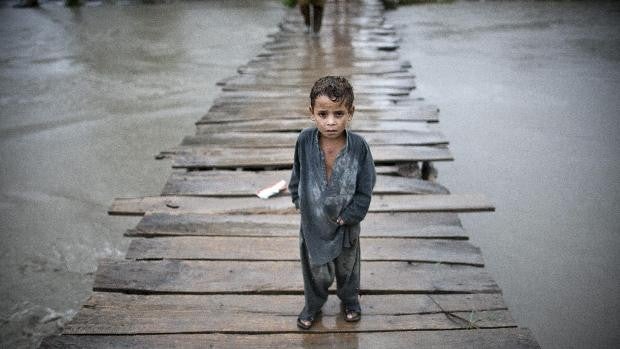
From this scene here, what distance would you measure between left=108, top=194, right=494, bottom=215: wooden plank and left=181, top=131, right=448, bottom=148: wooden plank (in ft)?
2.96

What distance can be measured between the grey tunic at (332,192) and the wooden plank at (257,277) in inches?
25.2

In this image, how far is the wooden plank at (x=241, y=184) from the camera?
10.2 ft

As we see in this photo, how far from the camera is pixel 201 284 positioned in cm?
228

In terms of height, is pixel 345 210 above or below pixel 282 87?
above

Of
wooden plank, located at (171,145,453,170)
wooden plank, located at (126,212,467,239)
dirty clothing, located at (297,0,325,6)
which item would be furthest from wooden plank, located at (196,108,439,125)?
dirty clothing, located at (297,0,325,6)

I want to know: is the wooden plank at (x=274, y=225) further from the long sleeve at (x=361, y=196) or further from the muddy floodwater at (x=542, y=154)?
the long sleeve at (x=361, y=196)

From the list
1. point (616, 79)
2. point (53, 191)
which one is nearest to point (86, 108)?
point (53, 191)

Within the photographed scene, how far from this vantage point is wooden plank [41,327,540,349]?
1.92m

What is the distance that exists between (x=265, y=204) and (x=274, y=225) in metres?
0.26

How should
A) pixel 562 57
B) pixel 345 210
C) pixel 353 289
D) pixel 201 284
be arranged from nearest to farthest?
pixel 345 210 < pixel 353 289 < pixel 201 284 < pixel 562 57

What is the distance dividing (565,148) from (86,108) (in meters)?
6.48

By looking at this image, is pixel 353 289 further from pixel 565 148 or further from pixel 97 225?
pixel 565 148

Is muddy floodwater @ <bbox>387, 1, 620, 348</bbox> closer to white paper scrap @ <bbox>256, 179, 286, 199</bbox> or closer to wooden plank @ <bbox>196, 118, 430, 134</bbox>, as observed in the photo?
wooden plank @ <bbox>196, 118, 430, 134</bbox>

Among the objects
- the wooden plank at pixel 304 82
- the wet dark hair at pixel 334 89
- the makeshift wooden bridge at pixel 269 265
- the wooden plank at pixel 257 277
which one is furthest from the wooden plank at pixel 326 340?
the wooden plank at pixel 304 82
